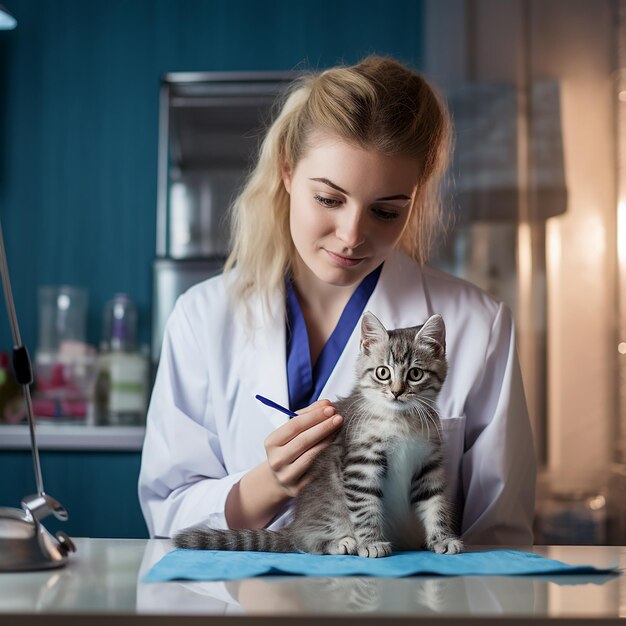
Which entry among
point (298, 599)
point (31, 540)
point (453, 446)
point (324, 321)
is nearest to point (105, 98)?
point (324, 321)

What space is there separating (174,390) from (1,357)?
1379mm

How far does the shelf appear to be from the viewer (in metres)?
2.37

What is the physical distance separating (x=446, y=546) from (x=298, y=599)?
32cm

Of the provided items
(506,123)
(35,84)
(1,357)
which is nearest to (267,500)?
(1,357)

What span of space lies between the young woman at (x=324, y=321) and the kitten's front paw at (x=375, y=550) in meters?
0.19

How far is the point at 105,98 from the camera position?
10.2 feet

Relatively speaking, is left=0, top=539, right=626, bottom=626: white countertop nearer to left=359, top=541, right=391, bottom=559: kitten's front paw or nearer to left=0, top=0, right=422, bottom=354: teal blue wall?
left=359, top=541, right=391, bottom=559: kitten's front paw

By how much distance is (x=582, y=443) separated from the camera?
2686 millimetres

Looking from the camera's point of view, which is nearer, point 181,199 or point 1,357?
point 1,357

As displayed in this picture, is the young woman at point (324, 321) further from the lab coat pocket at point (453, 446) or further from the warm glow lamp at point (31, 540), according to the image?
the warm glow lamp at point (31, 540)

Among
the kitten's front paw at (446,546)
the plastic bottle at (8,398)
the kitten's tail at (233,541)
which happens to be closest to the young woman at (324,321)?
the kitten's tail at (233,541)

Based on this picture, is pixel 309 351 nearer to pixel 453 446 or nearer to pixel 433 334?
pixel 453 446

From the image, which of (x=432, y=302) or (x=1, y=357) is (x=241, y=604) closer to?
(x=432, y=302)

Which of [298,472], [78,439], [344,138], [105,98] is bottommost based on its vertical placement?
[78,439]
